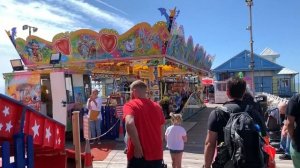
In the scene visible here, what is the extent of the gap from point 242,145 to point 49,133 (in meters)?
2.34

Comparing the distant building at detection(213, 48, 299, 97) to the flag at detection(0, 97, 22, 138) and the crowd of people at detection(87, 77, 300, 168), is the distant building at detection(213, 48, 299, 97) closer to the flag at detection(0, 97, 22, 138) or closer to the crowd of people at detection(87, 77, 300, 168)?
the crowd of people at detection(87, 77, 300, 168)

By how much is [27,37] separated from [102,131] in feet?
22.1

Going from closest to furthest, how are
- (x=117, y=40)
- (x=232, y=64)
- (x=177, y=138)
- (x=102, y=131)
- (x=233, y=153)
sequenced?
1. (x=233, y=153)
2. (x=177, y=138)
3. (x=102, y=131)
4. (x=117, y=40)
5. (x=232, y=64)

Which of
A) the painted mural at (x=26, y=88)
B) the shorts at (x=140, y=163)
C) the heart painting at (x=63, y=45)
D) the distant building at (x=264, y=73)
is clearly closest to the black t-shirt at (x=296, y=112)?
the shorts at (x=140, y=163)

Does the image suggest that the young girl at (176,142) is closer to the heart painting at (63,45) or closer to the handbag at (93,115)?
the handbag at (93,115)

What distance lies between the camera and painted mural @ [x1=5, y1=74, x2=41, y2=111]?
11.5 meters

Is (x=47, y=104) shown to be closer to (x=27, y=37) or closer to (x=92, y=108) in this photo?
(x=92, y=108)

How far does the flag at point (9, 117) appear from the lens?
351 cm

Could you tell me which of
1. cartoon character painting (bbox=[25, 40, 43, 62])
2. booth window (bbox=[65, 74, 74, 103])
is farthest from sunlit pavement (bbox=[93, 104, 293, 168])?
cartoon character painting (bbox=[25, 40, 43, 62])

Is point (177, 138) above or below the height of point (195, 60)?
below

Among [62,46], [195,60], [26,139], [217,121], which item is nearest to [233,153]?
[217,121]

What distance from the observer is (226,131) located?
3184 mm

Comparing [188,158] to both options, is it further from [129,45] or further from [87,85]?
[129,45]

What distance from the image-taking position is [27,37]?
52.5 ft
